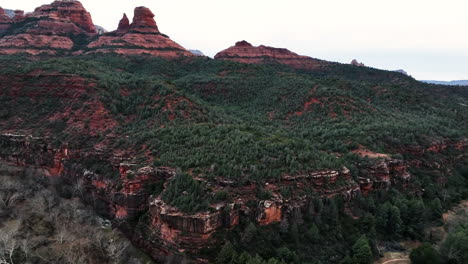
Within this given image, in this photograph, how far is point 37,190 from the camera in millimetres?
36000

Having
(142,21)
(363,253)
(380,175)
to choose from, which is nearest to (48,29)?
(142,21)

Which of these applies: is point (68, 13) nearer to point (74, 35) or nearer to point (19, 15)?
point (74, 35)

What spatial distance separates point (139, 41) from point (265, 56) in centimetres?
4543

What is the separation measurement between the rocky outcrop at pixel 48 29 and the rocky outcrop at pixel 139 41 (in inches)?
386

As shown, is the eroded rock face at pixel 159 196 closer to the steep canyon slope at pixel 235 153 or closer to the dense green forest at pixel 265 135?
the steep canyon slope at pixel 235 153

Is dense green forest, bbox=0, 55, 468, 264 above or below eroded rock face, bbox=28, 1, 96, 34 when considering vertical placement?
below

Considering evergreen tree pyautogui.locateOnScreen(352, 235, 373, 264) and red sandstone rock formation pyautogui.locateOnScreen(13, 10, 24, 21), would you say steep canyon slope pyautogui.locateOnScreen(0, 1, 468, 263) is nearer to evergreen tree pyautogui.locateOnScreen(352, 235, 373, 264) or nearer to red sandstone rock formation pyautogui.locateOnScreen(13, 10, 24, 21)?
evergreen tree pyautogui.locateOnScreen(352, 235, 373, 264)

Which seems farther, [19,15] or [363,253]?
[19,15]

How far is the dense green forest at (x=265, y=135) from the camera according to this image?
2942 cm

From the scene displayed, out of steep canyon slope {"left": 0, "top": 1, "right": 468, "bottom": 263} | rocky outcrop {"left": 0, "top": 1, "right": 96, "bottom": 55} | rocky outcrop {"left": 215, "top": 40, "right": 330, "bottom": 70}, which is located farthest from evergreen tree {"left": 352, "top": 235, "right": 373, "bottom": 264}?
rocky outcrop {"left": 0, "top": 1, "right": 96, "bottom": 55}

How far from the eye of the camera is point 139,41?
95688mm

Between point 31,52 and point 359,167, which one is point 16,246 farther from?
point 31,52

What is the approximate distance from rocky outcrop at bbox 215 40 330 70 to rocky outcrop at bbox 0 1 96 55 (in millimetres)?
49495

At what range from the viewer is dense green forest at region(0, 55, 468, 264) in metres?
29.4
